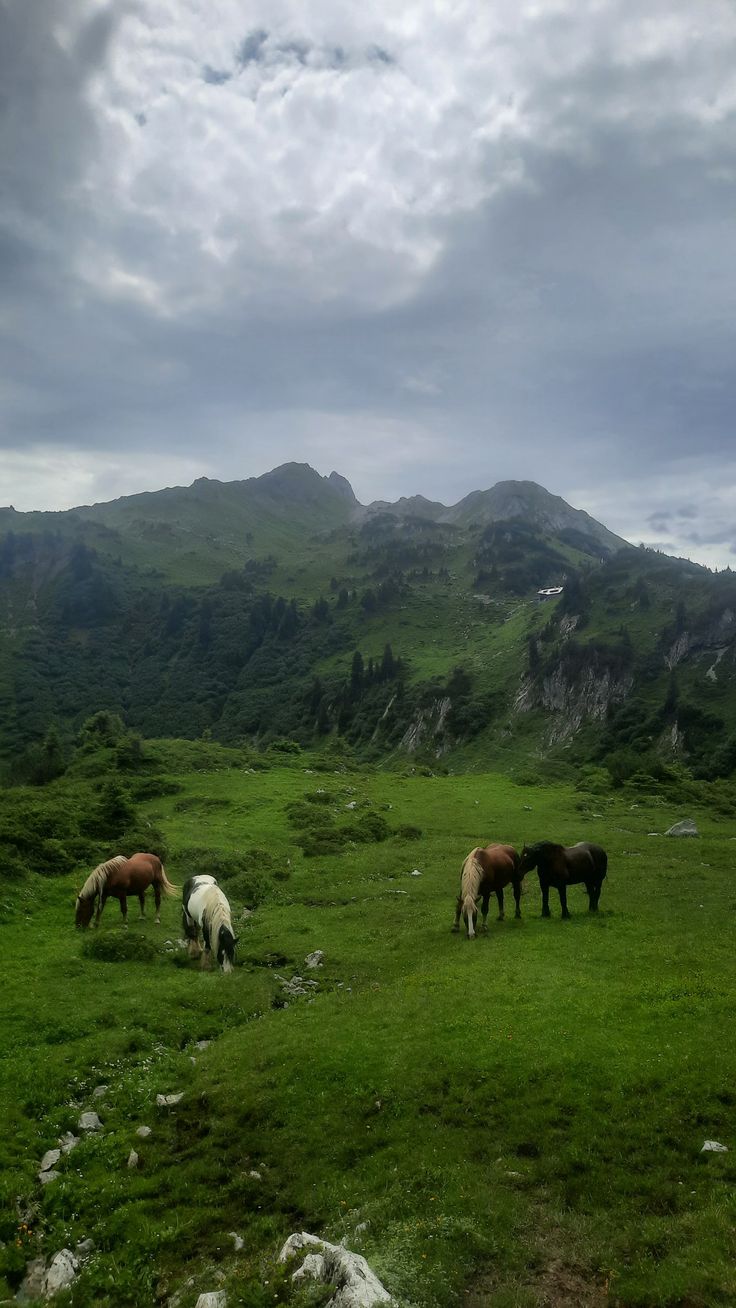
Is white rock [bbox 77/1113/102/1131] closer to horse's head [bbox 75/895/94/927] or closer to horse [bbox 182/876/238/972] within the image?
horse [bbox 182/876/238/972]

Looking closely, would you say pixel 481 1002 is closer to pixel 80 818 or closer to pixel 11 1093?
pixel 11 1093

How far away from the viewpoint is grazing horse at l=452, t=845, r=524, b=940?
24.2 metres

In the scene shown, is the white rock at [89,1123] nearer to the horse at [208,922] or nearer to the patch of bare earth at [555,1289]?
the horse at [208,922]

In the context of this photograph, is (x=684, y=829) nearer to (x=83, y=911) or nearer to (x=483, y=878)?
(x=483, y=878)

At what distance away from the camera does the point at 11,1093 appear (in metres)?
13.9

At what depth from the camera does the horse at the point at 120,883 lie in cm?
2433

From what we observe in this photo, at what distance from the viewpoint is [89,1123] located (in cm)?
1353

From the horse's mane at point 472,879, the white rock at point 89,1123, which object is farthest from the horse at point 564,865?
the white rock at point 89,1123

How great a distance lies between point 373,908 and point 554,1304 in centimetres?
2101

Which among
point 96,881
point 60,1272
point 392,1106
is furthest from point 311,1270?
point 96,881

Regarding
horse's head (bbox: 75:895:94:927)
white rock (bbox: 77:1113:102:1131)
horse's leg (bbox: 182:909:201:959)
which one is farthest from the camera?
horse's head (bbox: 75:895:94:927)

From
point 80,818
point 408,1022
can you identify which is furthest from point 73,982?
point 80,818

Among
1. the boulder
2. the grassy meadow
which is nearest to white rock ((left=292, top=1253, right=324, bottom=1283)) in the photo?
the grassy meadow

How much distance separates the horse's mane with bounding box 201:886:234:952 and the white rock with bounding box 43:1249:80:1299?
1187 cm
